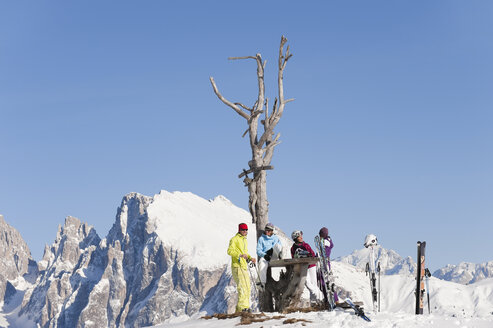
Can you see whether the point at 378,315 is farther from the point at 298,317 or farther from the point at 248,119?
the point at 248,119

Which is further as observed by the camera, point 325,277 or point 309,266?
point 309,266

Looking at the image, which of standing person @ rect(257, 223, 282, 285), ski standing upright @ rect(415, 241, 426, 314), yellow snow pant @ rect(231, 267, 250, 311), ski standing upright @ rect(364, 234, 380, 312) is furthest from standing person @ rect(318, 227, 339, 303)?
ski standing upright @ rect(415, 241, 426, 314)

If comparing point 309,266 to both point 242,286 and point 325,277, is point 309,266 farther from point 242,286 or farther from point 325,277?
point 242,286

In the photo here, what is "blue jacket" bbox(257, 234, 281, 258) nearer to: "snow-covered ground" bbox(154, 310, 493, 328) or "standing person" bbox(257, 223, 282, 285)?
"standing person" bbox(257, 223, 282, 285)

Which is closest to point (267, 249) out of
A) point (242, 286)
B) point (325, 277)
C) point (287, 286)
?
point (287, 286)

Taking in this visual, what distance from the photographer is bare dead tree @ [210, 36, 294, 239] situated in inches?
1011

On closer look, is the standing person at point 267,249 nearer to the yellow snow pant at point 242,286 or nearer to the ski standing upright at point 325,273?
the yellow snow pant at point 242,286

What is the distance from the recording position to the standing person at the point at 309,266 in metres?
19.6

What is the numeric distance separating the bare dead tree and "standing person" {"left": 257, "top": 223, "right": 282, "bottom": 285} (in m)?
3.80

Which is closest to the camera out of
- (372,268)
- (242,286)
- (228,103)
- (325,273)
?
(372,268)

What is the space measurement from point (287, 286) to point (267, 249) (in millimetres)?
1245

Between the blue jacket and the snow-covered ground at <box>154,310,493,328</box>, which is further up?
the blue jacket

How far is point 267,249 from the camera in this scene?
20.6 meters

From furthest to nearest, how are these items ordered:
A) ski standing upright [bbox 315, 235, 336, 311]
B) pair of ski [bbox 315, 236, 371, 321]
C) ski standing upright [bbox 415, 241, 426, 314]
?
ski standing upright [bbox 315, 235, 336, 311], pair of ski [bbox 315, 236, 371, 321], ski standing upright [bbox 415, 241, 426, 314]
